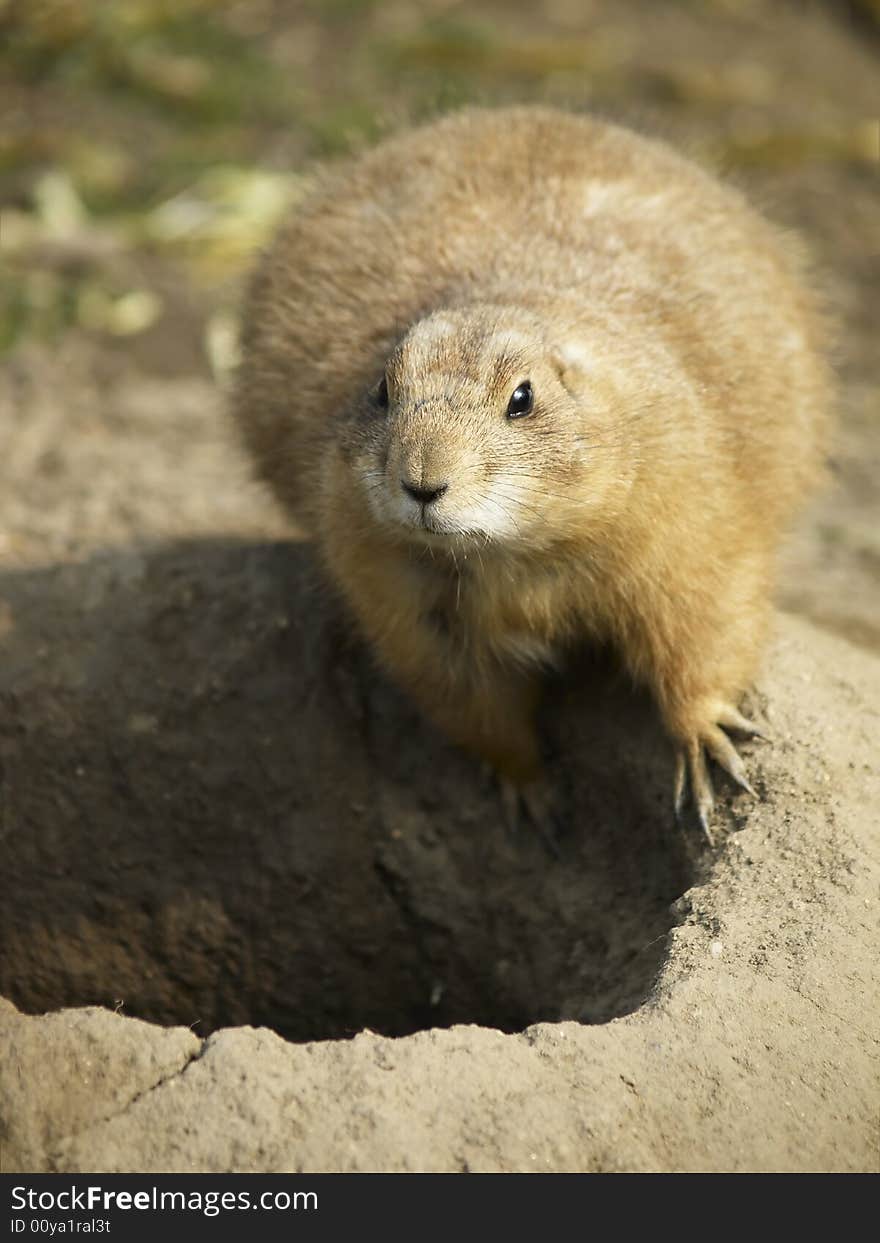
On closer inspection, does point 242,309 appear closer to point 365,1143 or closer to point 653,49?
point 365,1143

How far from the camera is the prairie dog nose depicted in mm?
4512

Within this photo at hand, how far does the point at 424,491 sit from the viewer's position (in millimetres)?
4527

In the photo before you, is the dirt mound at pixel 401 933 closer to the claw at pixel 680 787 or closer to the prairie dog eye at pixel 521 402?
the claw at pixel 680 787

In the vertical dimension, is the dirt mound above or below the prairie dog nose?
below

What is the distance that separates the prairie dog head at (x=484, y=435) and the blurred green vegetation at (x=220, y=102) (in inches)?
→ 200

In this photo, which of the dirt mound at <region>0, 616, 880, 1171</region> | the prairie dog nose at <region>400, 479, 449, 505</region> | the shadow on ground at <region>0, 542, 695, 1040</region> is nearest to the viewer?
the dirt mound at <region>0, 616, 880, 1171</region>

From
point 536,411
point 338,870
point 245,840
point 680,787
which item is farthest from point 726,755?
point 245,840

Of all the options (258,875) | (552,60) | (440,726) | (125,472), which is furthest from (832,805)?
(552,60)

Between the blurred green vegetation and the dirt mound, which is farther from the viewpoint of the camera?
the blurred green vegetation

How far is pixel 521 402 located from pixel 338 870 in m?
2.40

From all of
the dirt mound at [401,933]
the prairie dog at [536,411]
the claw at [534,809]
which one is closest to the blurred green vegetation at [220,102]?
the prairie dog at [536,411]

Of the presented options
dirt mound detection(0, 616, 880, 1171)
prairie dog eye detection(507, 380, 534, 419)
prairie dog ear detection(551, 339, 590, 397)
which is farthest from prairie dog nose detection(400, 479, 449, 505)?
dirt mound detection(0, 616, 880, 1171)

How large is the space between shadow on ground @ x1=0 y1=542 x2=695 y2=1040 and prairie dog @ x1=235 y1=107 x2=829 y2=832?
0.52 metres

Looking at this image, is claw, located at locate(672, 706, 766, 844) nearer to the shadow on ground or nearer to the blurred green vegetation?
the shadow on ground
